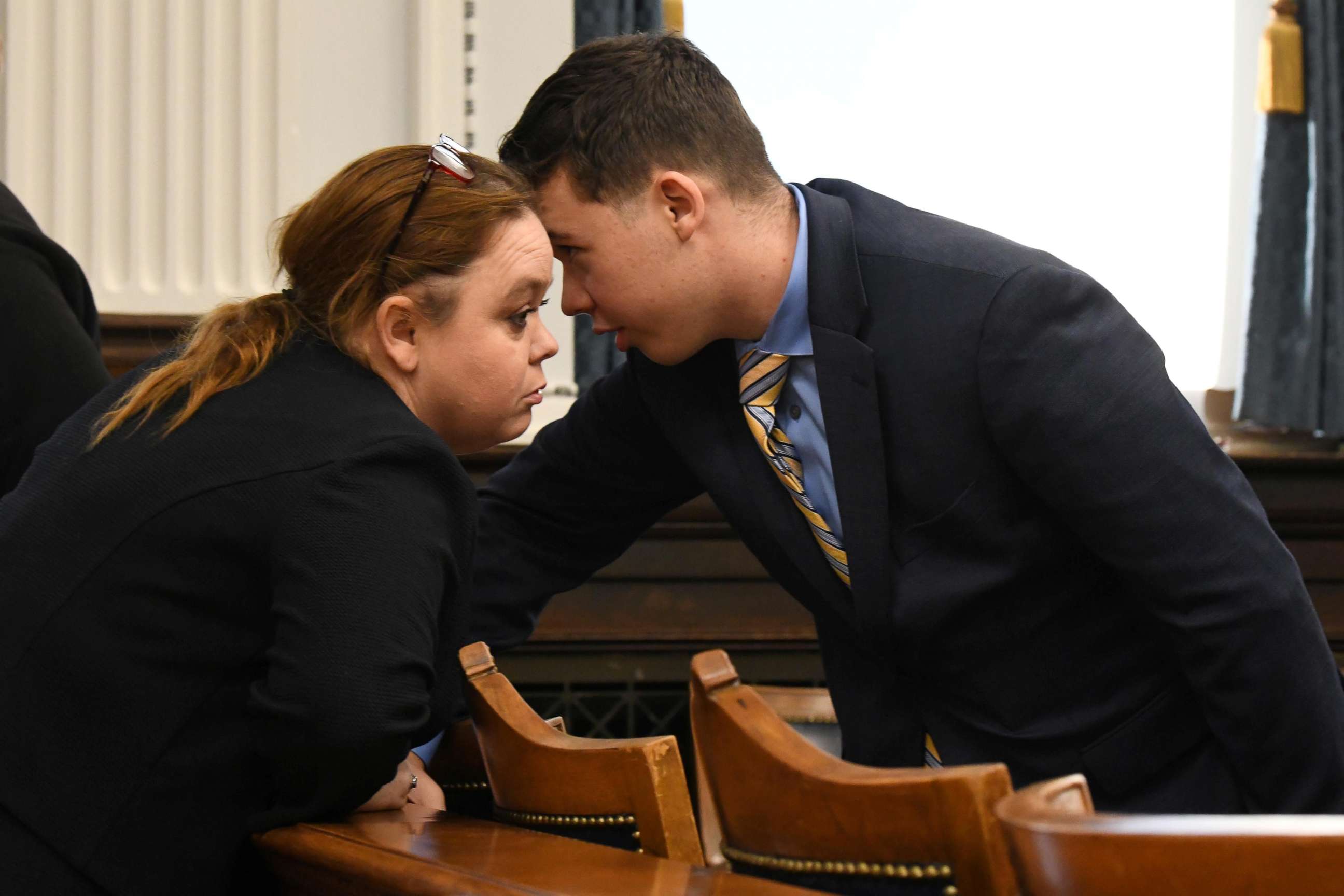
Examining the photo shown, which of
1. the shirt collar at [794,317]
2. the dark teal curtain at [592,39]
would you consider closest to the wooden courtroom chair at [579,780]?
the shirt collar at [794,317]

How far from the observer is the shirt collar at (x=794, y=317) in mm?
1420

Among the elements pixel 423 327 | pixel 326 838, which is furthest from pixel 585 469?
pixel 326 838

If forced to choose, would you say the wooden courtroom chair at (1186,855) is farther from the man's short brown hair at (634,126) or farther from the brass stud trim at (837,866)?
the man's short brown hair at (634,126)

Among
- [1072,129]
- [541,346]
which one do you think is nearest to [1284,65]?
[1072,129]

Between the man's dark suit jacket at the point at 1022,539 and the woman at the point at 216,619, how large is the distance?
17.3 inches

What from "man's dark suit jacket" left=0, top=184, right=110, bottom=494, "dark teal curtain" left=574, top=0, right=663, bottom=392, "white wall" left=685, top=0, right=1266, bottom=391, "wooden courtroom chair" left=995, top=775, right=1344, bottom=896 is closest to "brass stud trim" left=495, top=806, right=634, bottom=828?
"wooden courtroom chair" left=995, top=775, right=1344, bottom=896

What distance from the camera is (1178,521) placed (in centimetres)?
117

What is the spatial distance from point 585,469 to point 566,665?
4.17ft

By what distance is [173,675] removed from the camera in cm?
102

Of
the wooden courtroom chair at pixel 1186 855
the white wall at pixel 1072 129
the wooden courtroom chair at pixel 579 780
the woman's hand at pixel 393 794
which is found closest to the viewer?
the wooden courtroom chair at pixel 1186 855

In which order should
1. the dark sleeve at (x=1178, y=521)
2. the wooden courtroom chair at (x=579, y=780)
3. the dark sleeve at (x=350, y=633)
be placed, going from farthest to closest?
the dark sleeve at (x=1178, y=521) → the dark sleeve at (x=350, y=633) → the wooden courtroom chair at (x=579, y=780)

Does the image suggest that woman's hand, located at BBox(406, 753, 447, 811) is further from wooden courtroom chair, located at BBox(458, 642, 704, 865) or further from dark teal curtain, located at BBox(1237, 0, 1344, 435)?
dark teal curtain, located at BBox(1237, 0, 1344, 435)

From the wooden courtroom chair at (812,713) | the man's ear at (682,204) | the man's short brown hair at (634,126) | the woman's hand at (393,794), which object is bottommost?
the wooden courtroom chair at (812,713)

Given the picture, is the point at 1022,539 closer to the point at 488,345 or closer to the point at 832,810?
the point at 488,345
